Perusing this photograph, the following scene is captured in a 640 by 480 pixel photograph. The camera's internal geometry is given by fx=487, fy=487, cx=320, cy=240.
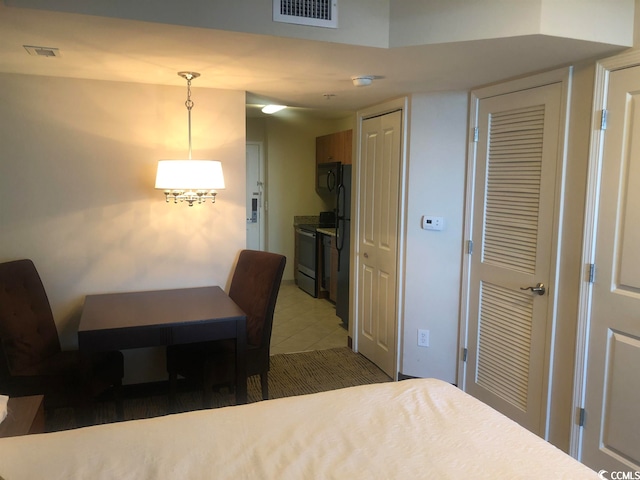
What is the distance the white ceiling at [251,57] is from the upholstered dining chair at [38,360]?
1245 millimetres

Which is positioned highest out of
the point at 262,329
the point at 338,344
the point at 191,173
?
the point at 191,173

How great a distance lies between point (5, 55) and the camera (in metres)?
2.48

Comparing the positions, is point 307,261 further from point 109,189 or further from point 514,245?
point 514,245

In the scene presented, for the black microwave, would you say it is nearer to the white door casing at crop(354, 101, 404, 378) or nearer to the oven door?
the oven door

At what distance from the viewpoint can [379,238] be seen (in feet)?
12.4

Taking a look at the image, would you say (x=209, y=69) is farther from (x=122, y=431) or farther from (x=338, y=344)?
(x=338, y=344)

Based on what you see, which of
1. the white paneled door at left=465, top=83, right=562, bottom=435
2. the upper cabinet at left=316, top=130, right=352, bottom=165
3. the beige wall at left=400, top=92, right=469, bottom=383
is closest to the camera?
the white paneled door at left=465, top=83, right=562, bottom=435

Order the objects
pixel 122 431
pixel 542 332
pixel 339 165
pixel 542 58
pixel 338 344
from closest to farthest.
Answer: pixel 122 431 < pixel 542 58 < pixel 542 332 < pixel 338 344 < pixel 339 165

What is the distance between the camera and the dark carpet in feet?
10.1

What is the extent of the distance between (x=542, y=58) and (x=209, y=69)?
1745mm

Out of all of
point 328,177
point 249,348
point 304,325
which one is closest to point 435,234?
point 249,348

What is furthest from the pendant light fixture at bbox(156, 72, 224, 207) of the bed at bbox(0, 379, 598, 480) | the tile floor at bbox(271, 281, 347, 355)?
the tile floor at bbox(271, 281, 347, 355)

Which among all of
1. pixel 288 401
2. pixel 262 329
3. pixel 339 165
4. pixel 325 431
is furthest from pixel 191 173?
pixel 339 165

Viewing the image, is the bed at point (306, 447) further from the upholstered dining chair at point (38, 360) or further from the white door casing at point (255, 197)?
the white door casing at point (255, 197)
